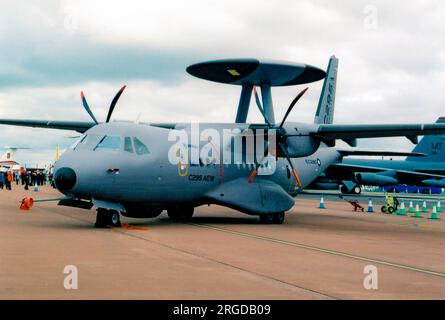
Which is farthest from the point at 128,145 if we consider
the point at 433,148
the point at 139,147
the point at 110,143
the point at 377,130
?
the point at 433,148

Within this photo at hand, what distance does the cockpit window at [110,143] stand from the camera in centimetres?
1463

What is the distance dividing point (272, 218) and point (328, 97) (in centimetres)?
885

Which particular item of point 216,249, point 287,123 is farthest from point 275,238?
point 287,123

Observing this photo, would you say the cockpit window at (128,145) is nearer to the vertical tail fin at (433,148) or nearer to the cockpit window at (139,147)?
the cockpit window at (139,147)

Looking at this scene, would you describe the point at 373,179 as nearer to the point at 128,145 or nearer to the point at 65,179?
the point at 128,145

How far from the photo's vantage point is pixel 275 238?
44.9ft

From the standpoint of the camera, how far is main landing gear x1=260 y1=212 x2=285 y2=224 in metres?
19.0

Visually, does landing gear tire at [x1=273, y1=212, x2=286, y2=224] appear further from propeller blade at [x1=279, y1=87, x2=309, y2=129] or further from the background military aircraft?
the background military aircraft

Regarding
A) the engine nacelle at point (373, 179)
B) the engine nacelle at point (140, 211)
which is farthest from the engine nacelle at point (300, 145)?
the engine nacelle at point (373, 179)

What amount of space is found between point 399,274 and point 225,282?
117 inches

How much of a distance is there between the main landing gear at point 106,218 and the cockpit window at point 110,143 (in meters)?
1.73

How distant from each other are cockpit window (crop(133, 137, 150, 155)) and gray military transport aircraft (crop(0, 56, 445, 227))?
0.11 ft

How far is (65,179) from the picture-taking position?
13367mm

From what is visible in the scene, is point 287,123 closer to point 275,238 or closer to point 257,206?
point 257,206
